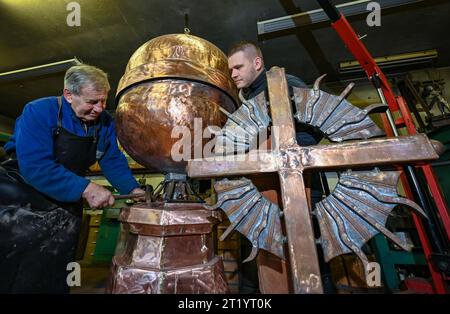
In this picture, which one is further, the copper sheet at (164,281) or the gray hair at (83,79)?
the gray hair at (83,79)

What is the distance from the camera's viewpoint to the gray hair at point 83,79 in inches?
42.2

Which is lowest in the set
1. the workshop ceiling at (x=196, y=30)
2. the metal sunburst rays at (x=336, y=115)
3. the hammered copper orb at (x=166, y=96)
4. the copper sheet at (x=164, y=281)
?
the copper sheet at (x=164, y=281)

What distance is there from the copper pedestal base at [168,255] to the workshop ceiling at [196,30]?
203cm

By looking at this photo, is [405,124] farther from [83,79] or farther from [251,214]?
[83,79]

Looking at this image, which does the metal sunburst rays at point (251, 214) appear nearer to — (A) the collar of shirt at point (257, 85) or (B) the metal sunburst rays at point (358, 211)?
(B) the metal sunburst rays at point (358, 211)

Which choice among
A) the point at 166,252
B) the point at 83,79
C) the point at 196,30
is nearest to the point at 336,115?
the point at 166,252

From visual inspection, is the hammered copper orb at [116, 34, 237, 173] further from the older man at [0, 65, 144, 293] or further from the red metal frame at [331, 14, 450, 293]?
the red metal frame at [331, 14, 450, 293]

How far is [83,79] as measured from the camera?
107 centimetres

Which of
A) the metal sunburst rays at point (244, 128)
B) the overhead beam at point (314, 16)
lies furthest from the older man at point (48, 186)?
the overhead beam at point (314, 16)

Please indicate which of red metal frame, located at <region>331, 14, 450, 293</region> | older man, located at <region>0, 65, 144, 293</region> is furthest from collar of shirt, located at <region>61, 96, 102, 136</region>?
red metal frame, located at <region>331, 14, 450, 293</region>

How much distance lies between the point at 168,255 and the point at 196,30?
232 centimetres

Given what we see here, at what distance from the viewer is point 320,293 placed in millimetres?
534

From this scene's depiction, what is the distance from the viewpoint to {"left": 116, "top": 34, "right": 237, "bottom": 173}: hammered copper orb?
0.88 m
